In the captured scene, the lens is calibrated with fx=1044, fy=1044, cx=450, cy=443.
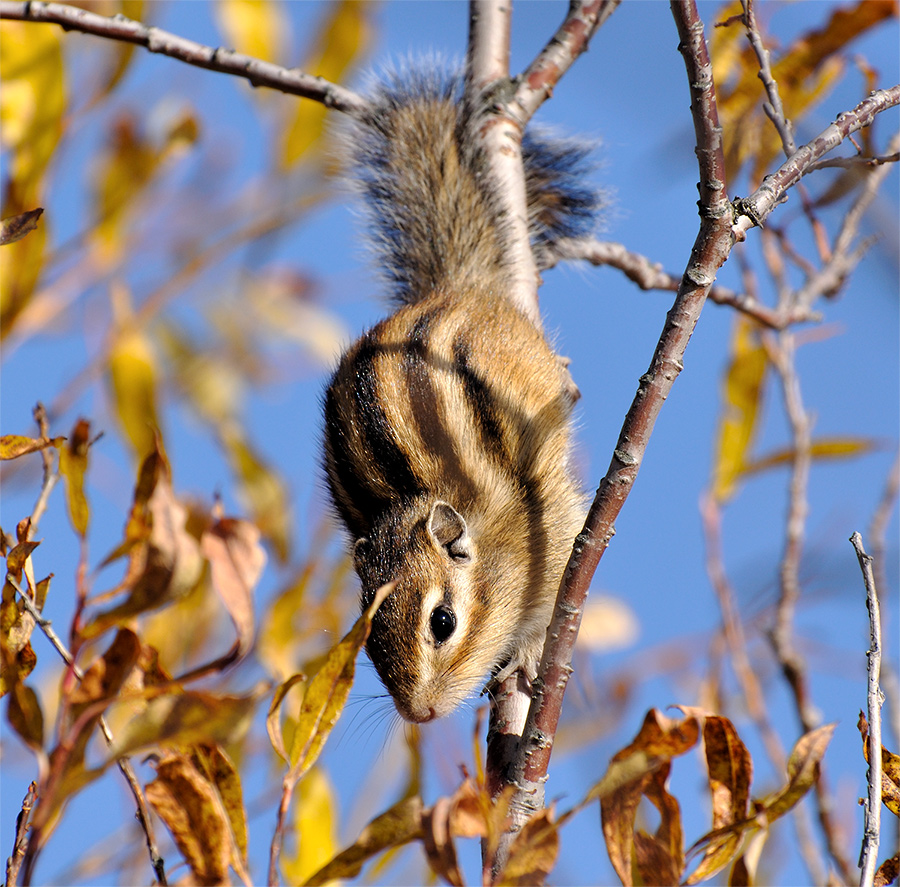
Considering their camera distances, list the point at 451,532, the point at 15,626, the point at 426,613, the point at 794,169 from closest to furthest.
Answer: the point at 15,626 → the point at 794,169 → the point at 426,613 → the point at 451,532

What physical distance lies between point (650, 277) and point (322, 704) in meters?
2.24

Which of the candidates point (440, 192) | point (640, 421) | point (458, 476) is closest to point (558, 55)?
point (440, 192)

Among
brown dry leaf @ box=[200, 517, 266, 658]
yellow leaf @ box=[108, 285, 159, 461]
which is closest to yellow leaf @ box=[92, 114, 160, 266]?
yellow leaf @ box=[108, 285, 159, 461]

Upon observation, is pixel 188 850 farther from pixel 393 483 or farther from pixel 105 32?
pixel 105 32

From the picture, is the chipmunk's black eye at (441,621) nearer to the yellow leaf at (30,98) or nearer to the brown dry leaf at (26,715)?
the yellow leaf at (30,98)

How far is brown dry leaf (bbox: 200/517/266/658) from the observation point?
1.13m

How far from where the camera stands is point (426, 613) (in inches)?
103

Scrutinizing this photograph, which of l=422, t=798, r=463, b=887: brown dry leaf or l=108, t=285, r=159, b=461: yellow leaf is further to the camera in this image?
l=108, t=285, r=159, b=461: yellow leaf

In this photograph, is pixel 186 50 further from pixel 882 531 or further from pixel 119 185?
pixel 882 531

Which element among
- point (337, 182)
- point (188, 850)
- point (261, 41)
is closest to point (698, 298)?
point (188, 850)

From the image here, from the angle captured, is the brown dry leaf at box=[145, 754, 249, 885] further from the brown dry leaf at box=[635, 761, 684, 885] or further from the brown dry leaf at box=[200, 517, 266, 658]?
the brown dry leaf at box=[635, 761, 684, 885]

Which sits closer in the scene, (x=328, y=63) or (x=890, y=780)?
(x=890, y=780)

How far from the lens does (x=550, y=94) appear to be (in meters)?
3.06

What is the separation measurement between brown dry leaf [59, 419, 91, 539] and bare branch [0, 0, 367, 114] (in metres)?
1.56
